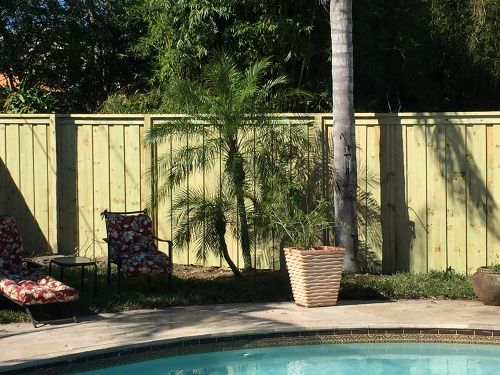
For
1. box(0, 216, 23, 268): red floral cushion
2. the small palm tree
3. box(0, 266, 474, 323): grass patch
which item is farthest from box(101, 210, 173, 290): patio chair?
box(0, 216, 23, 268): red floral cushion

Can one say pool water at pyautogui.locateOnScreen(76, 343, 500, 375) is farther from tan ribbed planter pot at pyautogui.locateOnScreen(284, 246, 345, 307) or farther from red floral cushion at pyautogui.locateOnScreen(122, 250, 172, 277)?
red floral cushion at pyautogui.locateOnScreen(122, 250, 172, 277)

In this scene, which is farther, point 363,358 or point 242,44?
point 242,44

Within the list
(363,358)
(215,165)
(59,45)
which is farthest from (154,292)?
(59,45)

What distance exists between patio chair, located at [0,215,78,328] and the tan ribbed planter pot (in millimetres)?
2267

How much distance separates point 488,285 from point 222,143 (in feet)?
11.2

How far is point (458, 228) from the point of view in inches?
398

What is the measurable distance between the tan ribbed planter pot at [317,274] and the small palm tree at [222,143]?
143cm

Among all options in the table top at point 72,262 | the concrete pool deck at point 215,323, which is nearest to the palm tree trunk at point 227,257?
the concrete pool deck at point 215,323

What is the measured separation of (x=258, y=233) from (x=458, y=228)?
2322mm

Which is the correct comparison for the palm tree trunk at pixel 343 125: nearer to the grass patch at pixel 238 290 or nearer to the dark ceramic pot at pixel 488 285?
the grass patch at pixel 238 290

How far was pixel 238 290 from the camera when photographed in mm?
9609

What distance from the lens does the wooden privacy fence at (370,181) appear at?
33.0ft

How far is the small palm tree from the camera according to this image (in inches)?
401

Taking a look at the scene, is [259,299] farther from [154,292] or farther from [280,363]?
[280,363]
